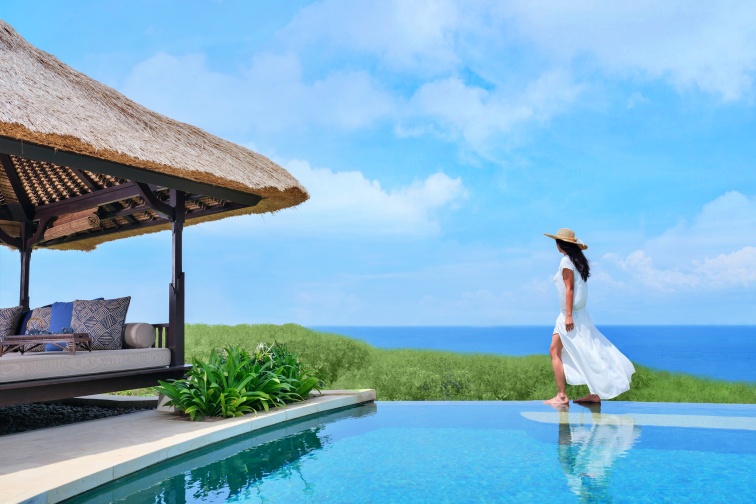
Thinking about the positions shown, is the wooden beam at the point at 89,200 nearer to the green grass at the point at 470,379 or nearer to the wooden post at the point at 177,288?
the wooden post at the point at 177,288

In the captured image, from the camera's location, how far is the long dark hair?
5.70m

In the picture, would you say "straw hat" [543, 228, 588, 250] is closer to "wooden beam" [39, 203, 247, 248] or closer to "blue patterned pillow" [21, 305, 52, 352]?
"wooden beam" [39, 203, 247, 248]

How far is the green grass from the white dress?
2.45m

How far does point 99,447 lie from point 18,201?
5.84 meters

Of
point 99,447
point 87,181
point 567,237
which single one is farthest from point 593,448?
point 87,181

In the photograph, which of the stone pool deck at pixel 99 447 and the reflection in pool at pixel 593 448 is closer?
the stone pool deck at pixel 99 447

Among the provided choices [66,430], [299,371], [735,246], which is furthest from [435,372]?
[735,246]

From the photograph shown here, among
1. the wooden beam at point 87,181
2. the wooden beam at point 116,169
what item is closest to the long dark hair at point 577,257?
the wooden beam at point 116,169

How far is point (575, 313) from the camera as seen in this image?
578 cm

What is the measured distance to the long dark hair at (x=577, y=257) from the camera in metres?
5.70

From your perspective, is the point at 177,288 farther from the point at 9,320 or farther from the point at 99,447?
the point at 99,447

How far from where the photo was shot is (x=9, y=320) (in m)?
7.57

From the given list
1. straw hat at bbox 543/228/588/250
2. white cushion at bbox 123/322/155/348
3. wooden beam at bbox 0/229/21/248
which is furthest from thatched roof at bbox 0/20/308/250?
straw hat at bbox 543/228/588/250

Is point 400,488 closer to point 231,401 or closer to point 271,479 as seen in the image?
point 271,479
